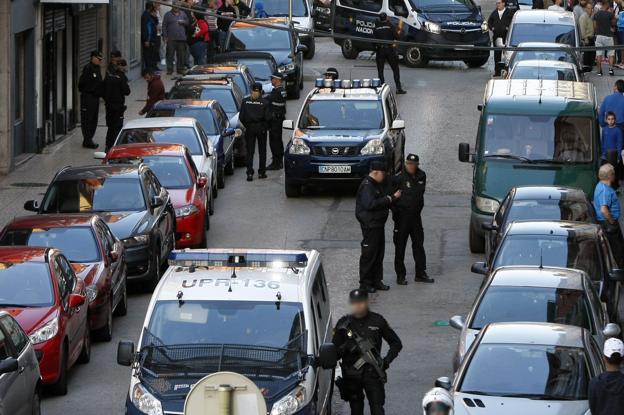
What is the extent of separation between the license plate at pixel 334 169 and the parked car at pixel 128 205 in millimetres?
5152

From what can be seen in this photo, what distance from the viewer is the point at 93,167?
22.4m

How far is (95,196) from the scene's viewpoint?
21.6m

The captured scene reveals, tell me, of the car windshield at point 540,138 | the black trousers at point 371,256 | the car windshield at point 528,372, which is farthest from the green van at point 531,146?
the car windshield at point 528,372

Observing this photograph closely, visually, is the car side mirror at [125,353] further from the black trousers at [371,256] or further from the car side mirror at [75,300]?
the black trousers at [371,256]

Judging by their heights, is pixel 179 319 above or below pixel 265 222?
above

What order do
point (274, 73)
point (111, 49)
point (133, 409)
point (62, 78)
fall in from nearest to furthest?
point (133, 409)
point (62, 78)
point (274, 73)
point (111, 49)

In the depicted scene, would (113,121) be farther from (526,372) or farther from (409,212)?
(526,372)

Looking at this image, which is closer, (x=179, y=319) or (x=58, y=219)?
(x=179, y=319)

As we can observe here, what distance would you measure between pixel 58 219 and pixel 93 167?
3.15 m

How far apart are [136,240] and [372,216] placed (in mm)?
3180

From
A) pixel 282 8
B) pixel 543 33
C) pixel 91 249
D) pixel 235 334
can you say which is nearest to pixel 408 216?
pixel 91 249

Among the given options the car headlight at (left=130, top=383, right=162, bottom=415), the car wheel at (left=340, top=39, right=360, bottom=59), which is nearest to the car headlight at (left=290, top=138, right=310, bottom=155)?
the car headlight at (left=130, top=383, right=162, bottom=415)

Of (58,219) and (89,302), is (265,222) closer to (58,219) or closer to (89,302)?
(58,219)

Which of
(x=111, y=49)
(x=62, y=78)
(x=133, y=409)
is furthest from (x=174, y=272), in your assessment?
(x=111, y=49)
